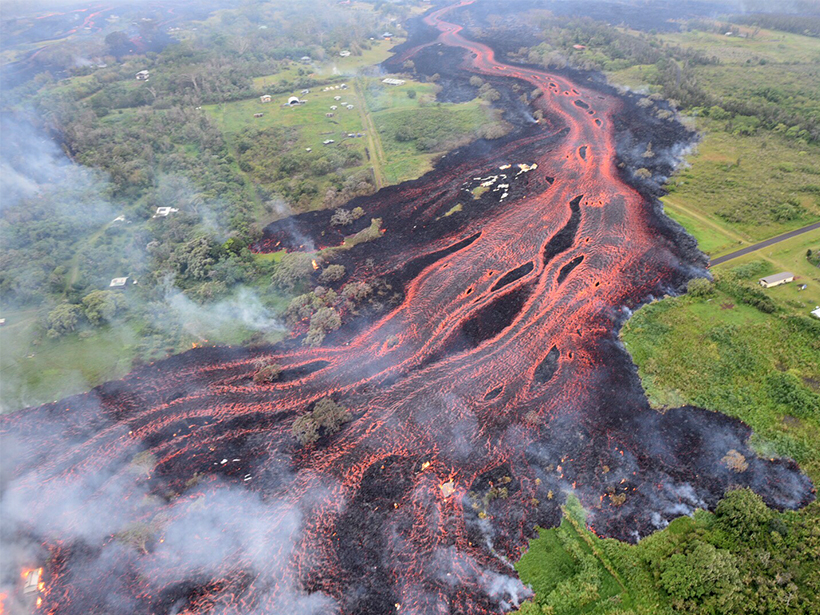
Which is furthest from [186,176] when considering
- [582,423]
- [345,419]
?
[582,423]

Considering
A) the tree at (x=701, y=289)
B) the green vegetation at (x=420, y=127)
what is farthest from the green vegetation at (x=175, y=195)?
the tree at (x=701, y=289)

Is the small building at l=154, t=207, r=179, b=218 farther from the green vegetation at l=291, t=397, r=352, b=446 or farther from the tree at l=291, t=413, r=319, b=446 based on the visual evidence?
the tree at l=291, t=413, r=319, b=446

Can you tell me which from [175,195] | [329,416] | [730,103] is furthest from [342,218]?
[730,103]

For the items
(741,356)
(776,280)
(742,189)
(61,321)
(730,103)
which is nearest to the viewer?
(741,356)

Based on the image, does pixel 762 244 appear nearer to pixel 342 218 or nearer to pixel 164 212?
pixel 342 218

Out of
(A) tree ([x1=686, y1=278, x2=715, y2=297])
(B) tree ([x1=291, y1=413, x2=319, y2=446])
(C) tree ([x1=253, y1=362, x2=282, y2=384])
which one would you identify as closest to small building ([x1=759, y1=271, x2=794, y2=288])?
(A) tree ([x1=686, y1=278, x2=715, y2=297])

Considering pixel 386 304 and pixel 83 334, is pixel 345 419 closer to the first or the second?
pixel 386 304
